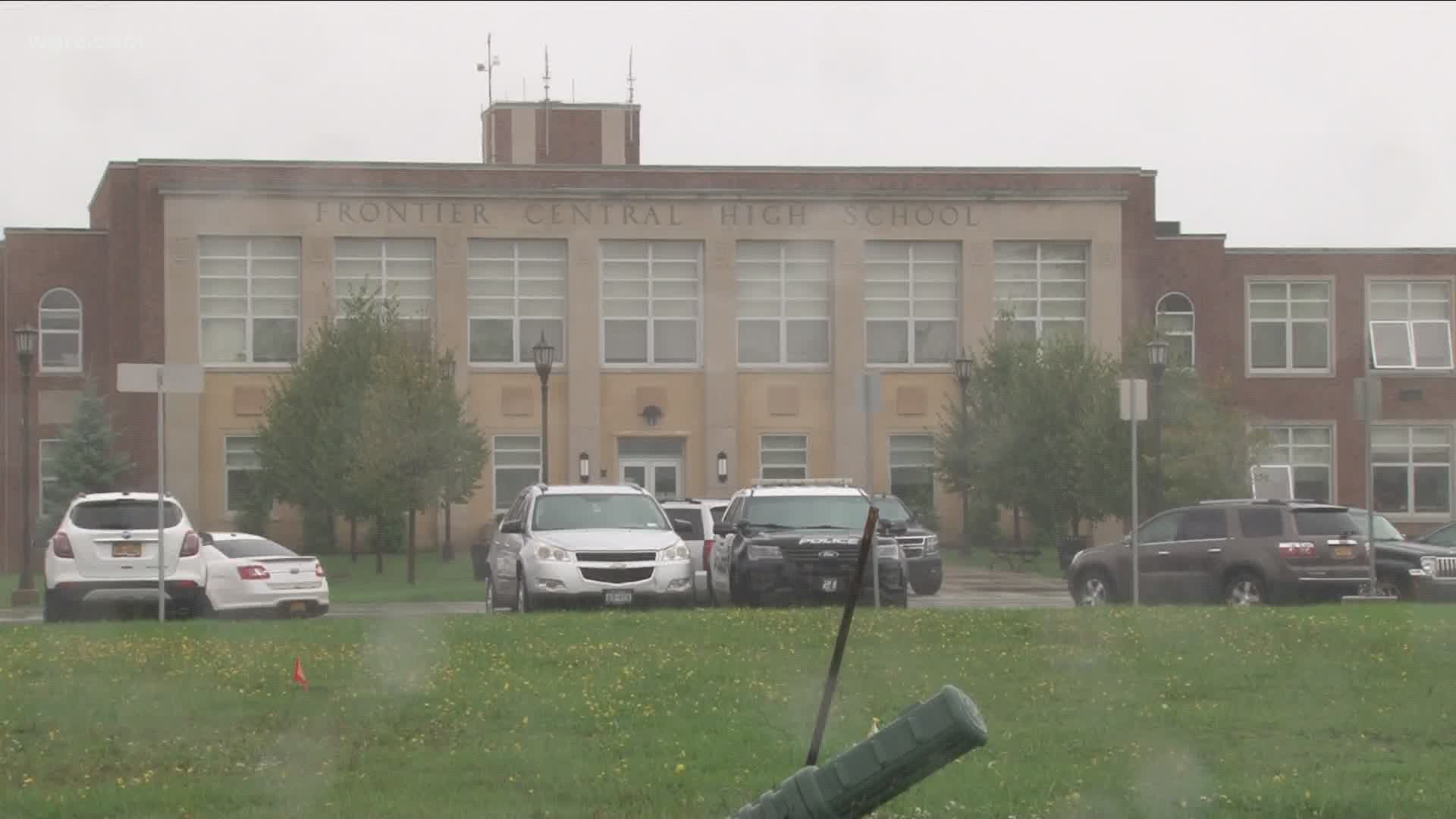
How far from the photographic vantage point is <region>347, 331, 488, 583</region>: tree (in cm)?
3828

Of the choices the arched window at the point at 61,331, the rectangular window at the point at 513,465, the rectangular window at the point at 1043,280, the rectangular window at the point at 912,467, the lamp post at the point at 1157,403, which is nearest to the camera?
the lamp post at the point at 1157,403

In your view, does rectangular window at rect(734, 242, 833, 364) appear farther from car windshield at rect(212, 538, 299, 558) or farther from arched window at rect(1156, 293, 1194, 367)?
car windshield at rect(212, 538, 299, 558)

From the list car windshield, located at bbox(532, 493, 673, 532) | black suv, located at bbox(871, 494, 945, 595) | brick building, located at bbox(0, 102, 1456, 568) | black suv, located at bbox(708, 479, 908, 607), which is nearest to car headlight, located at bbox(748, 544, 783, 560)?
black suv, located at bbox(708, 479, 908, 607)

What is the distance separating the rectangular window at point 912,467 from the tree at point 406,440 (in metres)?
15.4

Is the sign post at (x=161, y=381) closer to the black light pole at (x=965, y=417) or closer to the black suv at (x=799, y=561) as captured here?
the black suv at (x=799, y=561)

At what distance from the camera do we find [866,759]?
15.9ft

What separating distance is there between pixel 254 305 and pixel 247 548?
2382cm

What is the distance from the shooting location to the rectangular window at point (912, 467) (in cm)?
5150

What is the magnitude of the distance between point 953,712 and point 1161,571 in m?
20.9

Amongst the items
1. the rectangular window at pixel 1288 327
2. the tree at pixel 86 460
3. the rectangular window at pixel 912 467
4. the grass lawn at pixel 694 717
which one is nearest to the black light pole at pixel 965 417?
the rectangular window at pixel 912 467

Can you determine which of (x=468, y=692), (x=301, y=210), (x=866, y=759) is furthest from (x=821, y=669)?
(x=301, y=210)

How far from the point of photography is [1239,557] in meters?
24.5

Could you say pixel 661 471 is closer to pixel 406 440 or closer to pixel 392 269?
pixel 392 269

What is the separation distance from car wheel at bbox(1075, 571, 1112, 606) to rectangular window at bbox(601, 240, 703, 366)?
2656 cm
